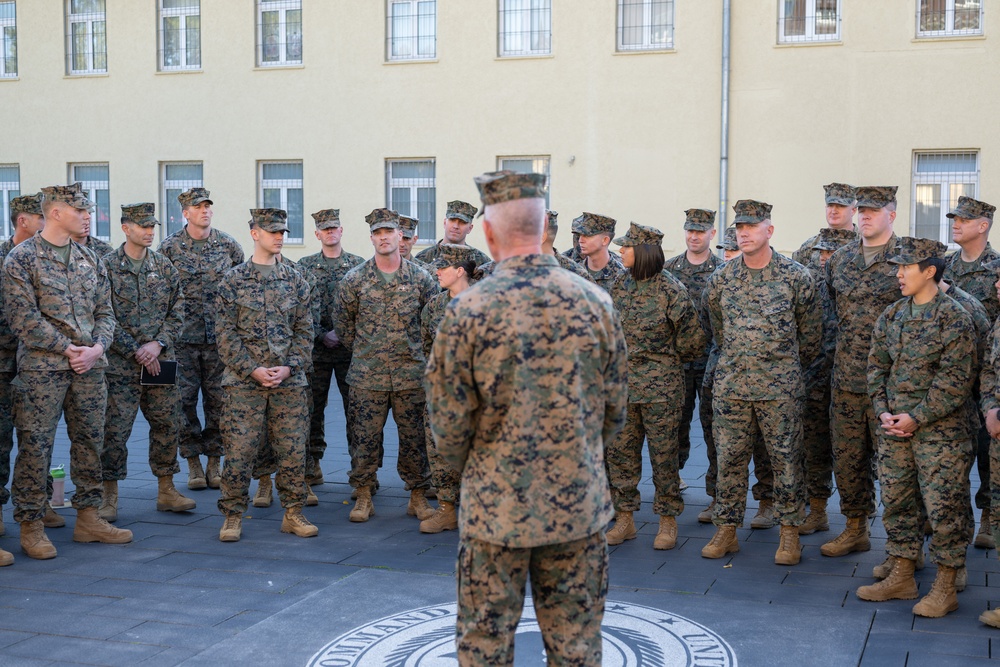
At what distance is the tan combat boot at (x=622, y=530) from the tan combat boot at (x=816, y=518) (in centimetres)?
111

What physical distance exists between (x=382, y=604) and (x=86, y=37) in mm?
15914

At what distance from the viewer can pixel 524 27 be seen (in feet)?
54.3

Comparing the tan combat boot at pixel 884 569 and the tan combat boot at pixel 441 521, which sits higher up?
the tan combat boot at pixel 884 569

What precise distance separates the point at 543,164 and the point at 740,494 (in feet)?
35.1

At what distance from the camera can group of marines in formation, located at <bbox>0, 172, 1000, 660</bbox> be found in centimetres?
575

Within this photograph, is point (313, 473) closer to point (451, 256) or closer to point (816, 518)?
point (451, 256)

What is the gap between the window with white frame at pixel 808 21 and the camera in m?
15.3

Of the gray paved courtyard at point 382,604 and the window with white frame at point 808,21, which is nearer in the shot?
the gray paved courtyard at point 382,604

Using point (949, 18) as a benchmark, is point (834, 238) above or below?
below

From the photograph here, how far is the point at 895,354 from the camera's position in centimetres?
580

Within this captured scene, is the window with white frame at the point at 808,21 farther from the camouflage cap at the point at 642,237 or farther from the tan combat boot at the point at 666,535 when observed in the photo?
the tan combat boot at the point at 666,535

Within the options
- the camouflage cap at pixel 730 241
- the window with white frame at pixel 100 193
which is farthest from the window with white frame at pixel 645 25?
the window with white frame at pixel 100 193

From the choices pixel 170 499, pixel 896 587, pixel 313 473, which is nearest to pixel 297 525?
pixel 170 499

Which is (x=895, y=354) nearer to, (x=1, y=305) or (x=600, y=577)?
(x=600, y=577)
